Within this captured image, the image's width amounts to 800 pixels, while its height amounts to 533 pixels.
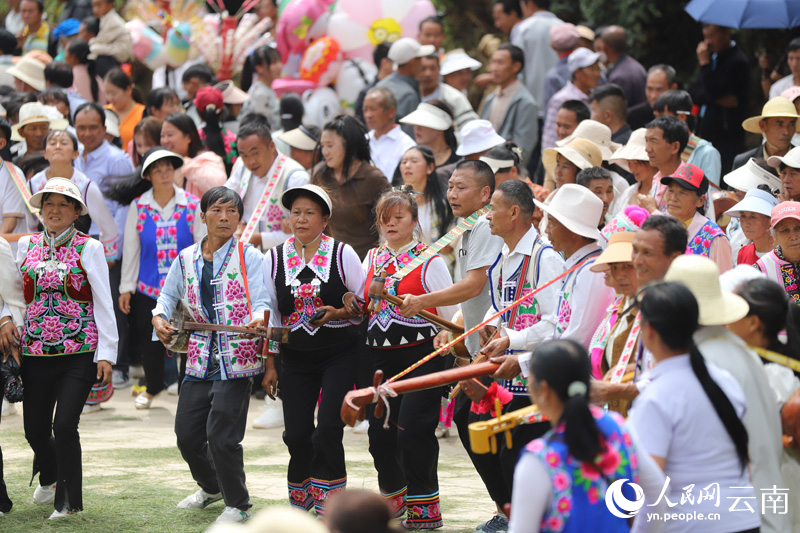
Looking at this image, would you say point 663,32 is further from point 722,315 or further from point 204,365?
point 722,315

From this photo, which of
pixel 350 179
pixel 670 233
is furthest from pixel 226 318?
pixel 670 233

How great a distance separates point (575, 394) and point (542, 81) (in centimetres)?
911

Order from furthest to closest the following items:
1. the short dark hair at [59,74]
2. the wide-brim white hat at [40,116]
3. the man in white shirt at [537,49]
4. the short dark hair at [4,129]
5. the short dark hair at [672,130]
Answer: the man in white shirt at [537,49] → the short dark hair at [59,74] → the wide-brim white hat at [40,116] → the short dark hair at [4,129] → the short dark hair at [672,130]

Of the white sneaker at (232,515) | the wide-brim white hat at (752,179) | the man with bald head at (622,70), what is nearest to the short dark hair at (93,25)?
the man with bald head at (622,70)

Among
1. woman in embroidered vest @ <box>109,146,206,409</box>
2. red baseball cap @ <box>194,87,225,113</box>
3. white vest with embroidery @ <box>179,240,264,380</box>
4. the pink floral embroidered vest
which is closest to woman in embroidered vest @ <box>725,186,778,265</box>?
white vest with embroidery @ <box>179,240,264,380</box>

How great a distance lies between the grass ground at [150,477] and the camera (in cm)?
616

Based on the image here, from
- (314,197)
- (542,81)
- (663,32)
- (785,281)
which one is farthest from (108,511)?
(663,32)

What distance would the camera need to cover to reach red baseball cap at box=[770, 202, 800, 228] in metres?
6.22

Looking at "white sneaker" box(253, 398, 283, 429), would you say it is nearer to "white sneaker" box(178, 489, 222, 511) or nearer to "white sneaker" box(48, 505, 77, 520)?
"white sneaker" box(178, 489, 222, 511)

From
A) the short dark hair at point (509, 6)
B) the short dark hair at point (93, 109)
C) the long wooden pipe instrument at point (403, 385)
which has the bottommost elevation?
the long wooden pipe instrument at point (403, 385)

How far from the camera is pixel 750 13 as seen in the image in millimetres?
9609

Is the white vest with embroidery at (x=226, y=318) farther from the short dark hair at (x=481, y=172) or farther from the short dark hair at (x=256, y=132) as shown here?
the short dark hair at (x=256, y=132)

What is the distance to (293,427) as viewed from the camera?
610 centimetres

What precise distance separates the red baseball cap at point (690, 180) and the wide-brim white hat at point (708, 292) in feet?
7.74
